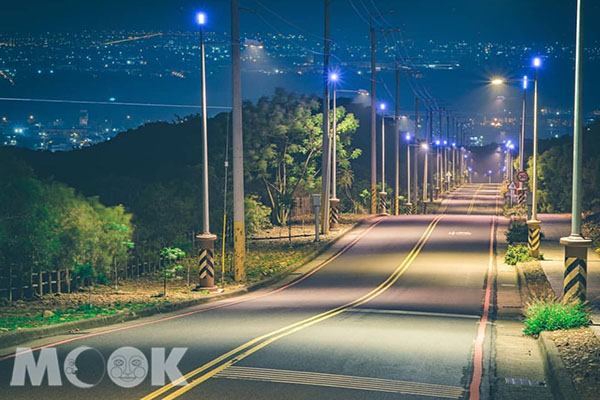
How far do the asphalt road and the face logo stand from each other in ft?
0.09

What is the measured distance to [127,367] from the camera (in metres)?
11.5

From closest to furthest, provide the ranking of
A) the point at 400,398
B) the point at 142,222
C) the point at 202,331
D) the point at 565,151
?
the point at 400,398
the point at 202,331
the point at 142,222
the point at 565,151

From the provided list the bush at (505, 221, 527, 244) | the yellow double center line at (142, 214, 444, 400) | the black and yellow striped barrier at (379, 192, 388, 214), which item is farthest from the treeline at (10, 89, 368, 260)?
the bush at (505, 221, 527, 244)

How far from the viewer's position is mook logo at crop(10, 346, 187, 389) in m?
10.5

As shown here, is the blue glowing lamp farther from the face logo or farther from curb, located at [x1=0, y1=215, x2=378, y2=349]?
the face logo

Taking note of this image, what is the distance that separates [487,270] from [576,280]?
45.3 feet

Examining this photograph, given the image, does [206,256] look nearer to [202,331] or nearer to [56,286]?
[56,286]

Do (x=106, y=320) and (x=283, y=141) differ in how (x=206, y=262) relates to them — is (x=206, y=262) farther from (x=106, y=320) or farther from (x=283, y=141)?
(x=283, y=141)

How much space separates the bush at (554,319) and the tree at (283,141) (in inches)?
1612

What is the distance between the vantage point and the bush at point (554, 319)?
607 inches

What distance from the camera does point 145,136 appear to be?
89062mm

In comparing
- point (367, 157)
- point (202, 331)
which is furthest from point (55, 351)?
point (367, 157)

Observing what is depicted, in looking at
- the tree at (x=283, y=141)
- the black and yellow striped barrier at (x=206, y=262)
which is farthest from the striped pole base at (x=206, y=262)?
the tree at (x=283, y=141)

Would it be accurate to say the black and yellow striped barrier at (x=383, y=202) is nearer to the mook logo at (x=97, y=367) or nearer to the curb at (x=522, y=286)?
the curb at (x=522, y=286)
